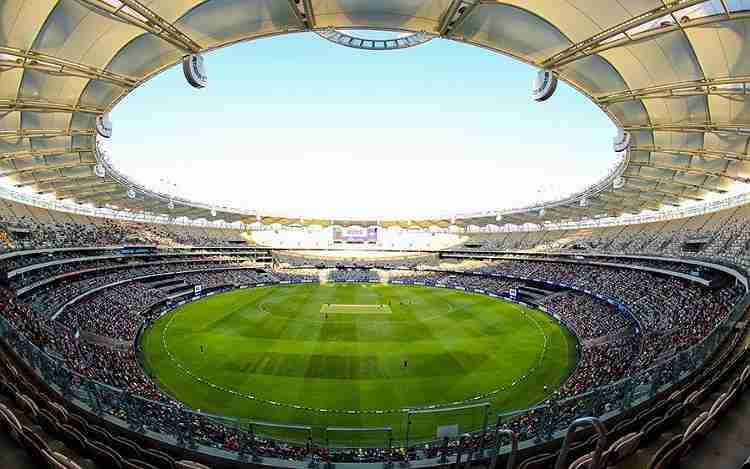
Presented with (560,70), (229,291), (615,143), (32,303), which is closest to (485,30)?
(560,70)

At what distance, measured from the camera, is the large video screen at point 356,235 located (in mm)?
83125

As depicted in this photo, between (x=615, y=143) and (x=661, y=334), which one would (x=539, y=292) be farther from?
(x=615, y=143)

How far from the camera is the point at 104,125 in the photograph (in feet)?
58.6

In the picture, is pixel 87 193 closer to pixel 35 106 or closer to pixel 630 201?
pixel 35 106

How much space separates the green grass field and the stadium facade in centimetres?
148

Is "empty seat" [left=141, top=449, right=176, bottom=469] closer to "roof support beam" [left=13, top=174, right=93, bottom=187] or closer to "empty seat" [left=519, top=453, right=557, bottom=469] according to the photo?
"empty seat" [left=519, top=453, right=557, bottom=469]

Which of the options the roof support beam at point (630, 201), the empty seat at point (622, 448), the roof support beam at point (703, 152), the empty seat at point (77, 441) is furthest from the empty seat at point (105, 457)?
the roof support beam at point (630, 201)

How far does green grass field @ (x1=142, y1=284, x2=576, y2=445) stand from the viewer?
1761cm

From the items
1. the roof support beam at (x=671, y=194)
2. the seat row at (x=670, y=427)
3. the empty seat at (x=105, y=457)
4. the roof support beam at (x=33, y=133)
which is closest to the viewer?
the seat row at (x=670, y=427)

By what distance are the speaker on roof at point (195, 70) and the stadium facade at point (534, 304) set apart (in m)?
0.06

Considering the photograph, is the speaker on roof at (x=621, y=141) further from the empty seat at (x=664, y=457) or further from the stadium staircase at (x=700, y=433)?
the empty seat at (x=664, y=457)

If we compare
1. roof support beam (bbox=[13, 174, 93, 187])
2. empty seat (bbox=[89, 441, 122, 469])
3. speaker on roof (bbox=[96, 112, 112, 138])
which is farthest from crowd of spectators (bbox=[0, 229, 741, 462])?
speaker on roof (bbox=[96, 112, 112, 138])

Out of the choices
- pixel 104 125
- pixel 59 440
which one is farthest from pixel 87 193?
pixel 59 440

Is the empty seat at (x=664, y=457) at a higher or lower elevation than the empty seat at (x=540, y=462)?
higher
